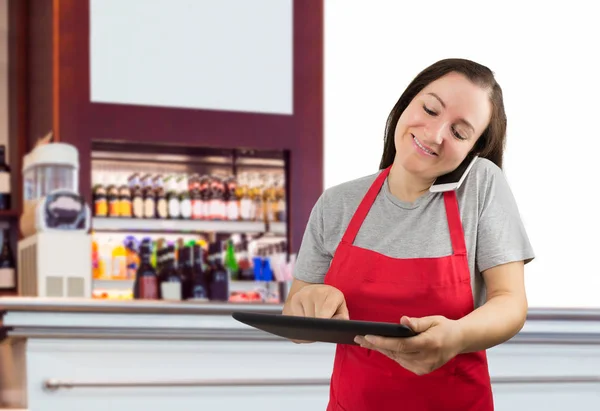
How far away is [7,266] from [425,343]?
5171 mm

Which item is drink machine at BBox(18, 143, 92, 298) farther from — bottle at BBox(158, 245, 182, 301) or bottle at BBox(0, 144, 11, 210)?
bottle at BBox(0, 144, 11, 210)

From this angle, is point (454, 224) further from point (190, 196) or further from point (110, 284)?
point (190, 196)

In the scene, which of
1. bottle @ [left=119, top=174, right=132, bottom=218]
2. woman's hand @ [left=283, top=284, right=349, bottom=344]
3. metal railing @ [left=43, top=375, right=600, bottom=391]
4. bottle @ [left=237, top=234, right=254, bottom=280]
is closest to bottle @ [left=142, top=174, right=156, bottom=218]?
bottle @ [left=119, top=174, right=132, bottom=218]

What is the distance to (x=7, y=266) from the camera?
5.73 m

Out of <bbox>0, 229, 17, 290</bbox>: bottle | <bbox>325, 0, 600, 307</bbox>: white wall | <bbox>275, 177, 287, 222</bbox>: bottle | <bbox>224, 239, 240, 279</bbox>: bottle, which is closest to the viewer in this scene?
<bbox>224, 239, 240, 279</bbox>: bottle

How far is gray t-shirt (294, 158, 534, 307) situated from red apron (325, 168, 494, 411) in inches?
0.7

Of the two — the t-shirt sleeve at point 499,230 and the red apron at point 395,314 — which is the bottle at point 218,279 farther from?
the t-shirt sleeve at point 499,230

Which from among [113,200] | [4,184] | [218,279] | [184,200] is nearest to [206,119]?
[184,200]

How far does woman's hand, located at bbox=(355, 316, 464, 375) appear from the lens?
1040 mm

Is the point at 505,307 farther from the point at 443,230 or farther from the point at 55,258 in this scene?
the point at 55,258

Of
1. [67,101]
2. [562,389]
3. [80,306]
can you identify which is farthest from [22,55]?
[562,389]

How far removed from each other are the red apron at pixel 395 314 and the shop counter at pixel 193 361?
4.41 feet

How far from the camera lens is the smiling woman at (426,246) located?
120 cm

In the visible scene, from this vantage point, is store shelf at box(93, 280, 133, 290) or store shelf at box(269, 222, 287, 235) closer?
store shelf at box(93, 280, 133, 290)
